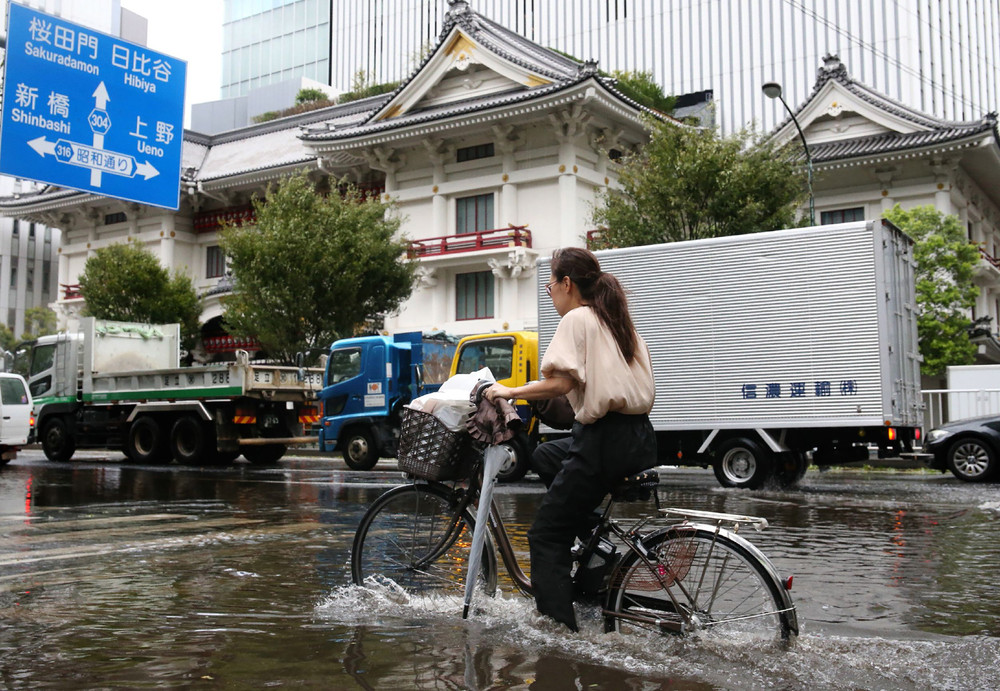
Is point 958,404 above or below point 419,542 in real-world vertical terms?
above

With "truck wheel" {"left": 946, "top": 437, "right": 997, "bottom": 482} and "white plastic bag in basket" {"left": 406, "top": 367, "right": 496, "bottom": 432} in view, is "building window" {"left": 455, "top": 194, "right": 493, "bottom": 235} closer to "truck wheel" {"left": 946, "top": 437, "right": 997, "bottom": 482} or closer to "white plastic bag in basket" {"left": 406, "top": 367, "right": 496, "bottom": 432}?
"truck wheel" {"left": 946, "top": 437, "right": 997, "bottom": 482}

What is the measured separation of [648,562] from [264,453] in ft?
57.9

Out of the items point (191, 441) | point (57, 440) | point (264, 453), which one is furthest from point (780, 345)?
point (57, 440)

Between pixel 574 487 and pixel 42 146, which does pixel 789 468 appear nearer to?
pixel 574 487

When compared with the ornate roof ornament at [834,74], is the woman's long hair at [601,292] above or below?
below

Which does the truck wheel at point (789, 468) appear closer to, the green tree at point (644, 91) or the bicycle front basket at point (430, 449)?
the bicycle front basket at point (430, 449)

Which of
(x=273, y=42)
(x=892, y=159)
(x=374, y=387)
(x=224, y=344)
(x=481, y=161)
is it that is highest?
(x=273, y=42)

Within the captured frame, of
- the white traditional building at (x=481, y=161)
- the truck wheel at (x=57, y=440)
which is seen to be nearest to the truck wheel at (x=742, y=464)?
the white traditional building at (x=481, y=161)

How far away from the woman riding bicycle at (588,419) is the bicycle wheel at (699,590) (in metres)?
0.26

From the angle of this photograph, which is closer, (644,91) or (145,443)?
(145,443)

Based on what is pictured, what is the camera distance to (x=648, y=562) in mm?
4008

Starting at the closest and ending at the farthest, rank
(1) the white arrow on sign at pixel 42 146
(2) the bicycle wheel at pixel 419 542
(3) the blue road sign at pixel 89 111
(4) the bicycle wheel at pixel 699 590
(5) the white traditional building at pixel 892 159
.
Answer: (4) the bicycle wheel at pixel 699 590, (2) the bicycle wheel at pixel 419 542, (3) the blue road sign at pixel 89 111, (1) the white arrow on sign at pixel 42 146, (5) the white traditional building at pixel 892 159

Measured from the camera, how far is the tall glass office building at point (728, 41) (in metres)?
63.8

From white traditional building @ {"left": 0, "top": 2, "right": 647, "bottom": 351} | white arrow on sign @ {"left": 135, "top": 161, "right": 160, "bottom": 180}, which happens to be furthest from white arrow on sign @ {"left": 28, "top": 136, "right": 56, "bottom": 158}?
Result: white traditional building @ {"left": 0, "top": 2, "right": 647, "bottom": 351}
